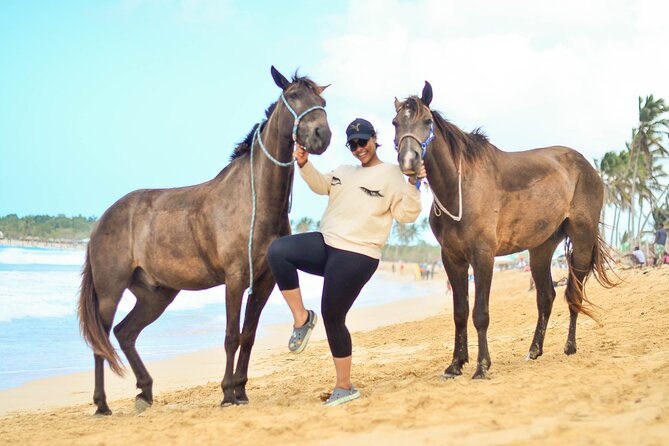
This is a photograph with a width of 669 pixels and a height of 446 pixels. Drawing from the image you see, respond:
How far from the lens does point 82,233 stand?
91.9 meters

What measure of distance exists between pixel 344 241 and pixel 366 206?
30 cm

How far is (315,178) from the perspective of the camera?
16.1 ft

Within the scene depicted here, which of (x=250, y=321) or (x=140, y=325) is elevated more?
(x=250, y=321)

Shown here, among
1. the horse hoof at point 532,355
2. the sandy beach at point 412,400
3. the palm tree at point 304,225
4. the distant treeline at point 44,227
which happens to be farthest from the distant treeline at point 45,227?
the horse hoof at point 532,355

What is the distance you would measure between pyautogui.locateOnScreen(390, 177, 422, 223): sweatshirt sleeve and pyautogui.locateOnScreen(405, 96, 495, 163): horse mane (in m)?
1.38

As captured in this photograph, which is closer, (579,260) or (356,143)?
(356,143)

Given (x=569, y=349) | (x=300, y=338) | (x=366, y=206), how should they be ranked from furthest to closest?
(x=569, y=349)
(x=366, y=206)
(x=300, y=338)

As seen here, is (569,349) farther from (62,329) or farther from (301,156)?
(62,329)

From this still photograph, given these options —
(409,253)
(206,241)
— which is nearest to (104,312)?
(206,241)

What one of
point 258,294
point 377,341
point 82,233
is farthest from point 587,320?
point 82,233

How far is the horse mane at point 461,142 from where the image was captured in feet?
19.8

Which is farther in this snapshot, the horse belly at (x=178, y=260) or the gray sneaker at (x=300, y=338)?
the horse belly at (x=178, y=260)

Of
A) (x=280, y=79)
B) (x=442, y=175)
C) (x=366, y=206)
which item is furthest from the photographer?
(x=442, y=175)

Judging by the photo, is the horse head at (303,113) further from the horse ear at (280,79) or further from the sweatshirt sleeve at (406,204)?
the sweatshirt sleeve at (406,204)
